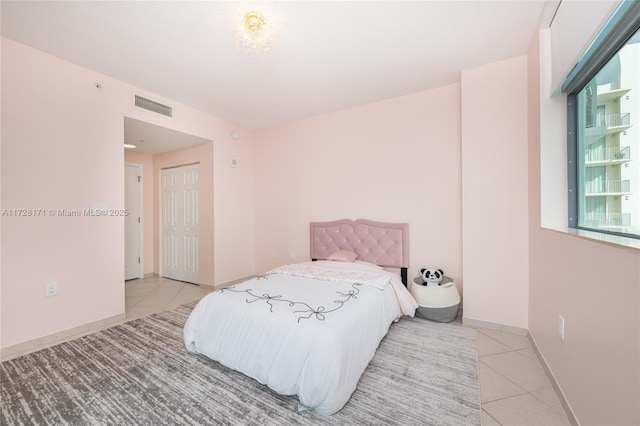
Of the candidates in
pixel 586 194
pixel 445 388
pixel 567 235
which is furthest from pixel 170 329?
pixel 586 194

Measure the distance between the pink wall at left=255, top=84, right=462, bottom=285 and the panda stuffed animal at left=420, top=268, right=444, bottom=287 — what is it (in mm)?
201

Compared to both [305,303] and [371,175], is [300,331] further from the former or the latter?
[371,175]

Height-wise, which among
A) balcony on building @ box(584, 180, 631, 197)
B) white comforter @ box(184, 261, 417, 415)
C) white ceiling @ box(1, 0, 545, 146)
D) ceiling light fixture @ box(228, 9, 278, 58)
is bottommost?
white comforter @ box(184, 261, 417, 415)

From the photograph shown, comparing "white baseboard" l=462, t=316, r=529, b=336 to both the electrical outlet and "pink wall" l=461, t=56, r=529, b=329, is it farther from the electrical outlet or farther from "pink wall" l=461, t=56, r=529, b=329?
the electrical outlet

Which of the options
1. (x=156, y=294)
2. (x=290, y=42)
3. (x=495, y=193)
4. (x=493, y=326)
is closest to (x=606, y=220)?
(x=495, y=193)

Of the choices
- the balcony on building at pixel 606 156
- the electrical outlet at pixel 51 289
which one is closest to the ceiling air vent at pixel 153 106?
the electrical outlet at pixel 51 289

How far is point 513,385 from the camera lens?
178cm

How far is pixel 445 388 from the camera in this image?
5.68ft

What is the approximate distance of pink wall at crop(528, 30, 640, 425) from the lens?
1.02 metres

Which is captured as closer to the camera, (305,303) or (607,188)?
(607,188)

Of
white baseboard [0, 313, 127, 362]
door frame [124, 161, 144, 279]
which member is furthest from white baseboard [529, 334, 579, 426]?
door frame [124, 161, 144, 279]

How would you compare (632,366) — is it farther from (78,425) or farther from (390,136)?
(390,136)

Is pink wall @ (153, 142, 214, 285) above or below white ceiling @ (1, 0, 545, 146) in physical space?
below

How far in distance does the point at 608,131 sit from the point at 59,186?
4.47m
